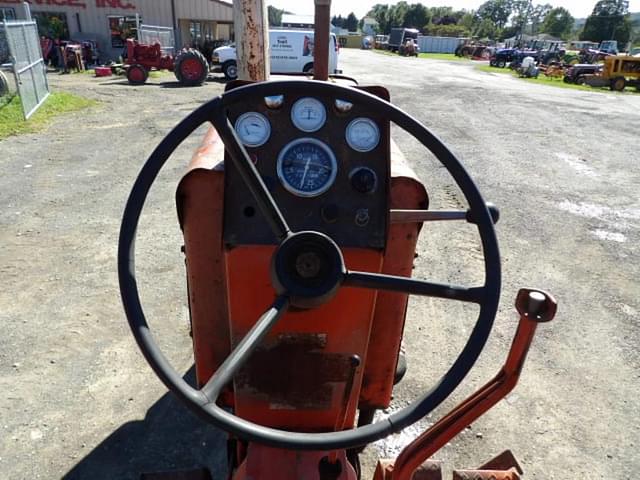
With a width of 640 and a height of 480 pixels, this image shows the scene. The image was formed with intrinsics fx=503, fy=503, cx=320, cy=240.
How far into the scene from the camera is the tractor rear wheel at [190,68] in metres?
14.0

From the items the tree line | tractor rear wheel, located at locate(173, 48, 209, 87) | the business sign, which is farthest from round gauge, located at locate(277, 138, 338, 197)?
the tree line

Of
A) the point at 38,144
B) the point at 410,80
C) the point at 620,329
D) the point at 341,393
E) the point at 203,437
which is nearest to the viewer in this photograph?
the point at 341,393

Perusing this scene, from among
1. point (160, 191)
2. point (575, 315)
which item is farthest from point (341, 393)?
point (160, 191)

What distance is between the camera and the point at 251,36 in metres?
3.78

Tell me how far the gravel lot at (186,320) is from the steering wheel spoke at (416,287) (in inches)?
55.4

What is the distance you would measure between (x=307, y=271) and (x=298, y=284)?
0.11 ft

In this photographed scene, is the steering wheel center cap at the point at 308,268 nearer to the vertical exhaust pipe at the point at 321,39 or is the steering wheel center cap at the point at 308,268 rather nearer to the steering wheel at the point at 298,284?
the steering wheel at the point at 298,284

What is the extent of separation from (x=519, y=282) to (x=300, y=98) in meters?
2.95

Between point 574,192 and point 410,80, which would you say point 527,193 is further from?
point 410,80

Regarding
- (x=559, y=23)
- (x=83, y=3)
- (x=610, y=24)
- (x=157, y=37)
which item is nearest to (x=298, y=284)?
Result: (x=157, y=37)

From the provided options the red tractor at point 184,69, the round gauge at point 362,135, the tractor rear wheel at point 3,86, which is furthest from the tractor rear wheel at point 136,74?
the round gauge at point 362,135

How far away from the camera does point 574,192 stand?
604 centimetres

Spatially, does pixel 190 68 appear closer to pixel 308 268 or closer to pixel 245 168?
pixel 245 168

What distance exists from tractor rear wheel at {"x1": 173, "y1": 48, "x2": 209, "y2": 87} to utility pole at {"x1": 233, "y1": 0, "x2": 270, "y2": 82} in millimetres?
11015
